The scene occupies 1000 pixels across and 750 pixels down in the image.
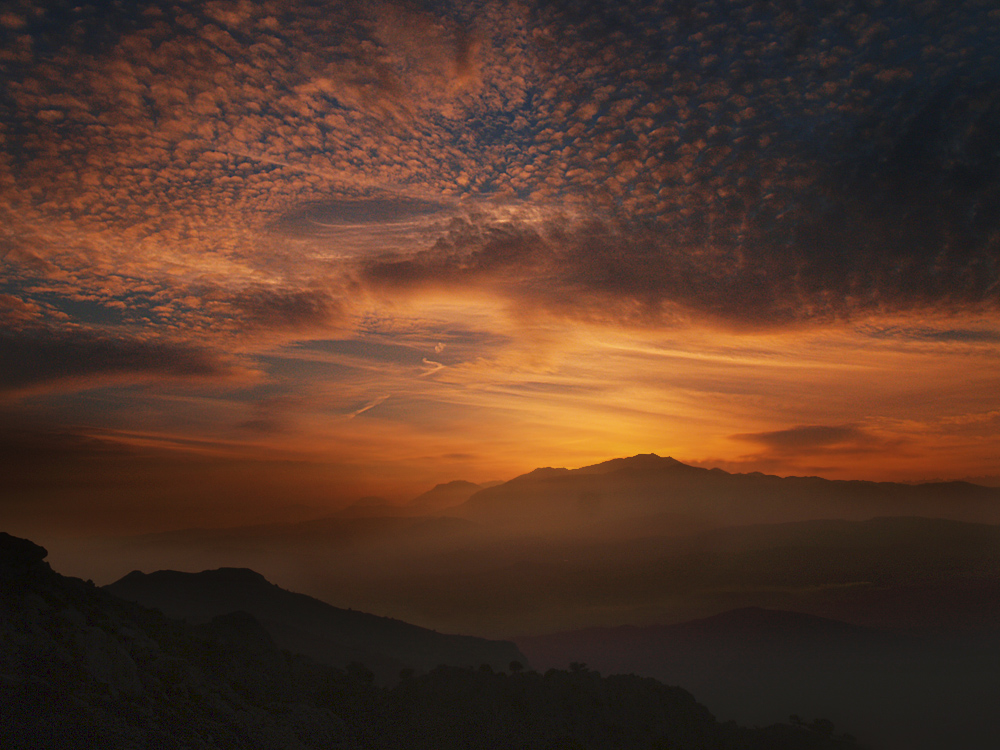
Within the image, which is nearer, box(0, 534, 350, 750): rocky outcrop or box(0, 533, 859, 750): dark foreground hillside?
box(0, 534, 350, 750): rocky outcrop

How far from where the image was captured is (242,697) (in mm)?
79125

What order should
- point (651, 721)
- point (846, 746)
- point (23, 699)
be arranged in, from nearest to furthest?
point (23, 699), point (651, 721), point (846, 746)

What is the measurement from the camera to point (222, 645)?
95812 millimetres

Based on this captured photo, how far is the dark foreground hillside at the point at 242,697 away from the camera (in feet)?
177

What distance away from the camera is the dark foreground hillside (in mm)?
53844

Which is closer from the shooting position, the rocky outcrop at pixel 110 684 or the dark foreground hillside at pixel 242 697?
the rocky outcrop at pixel 110 684

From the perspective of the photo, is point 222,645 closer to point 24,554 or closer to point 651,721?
point 24,554

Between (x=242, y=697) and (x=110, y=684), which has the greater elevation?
(x=110, y=684)

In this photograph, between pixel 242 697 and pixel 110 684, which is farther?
pixel 242 697

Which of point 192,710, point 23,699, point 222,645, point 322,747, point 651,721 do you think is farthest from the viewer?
point 651,721

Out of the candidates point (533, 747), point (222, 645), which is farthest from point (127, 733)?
point (533, 747)

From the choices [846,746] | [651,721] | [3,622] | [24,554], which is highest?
[24,554]

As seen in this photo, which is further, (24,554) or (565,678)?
(565,678)

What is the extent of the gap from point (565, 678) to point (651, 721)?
2178 centimetres
